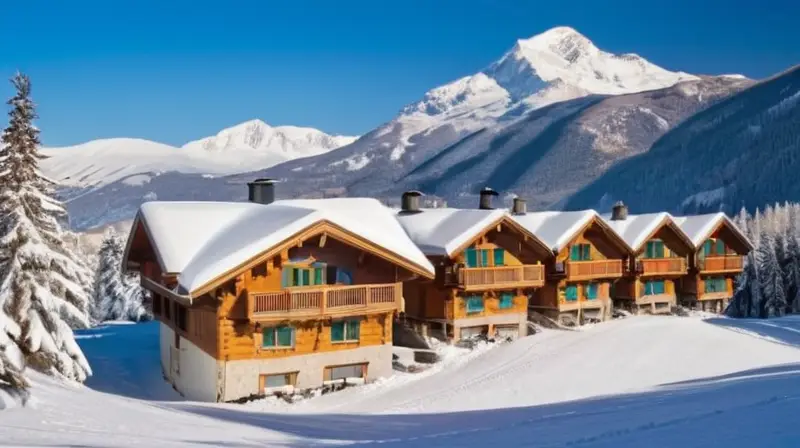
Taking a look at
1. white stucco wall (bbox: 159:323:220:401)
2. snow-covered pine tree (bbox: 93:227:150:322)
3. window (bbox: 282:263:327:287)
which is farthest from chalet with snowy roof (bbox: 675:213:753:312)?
snow-covered pine tree (bbox: 93:227:150:322)

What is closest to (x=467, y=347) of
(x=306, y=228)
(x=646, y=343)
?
(x=646, y=343)

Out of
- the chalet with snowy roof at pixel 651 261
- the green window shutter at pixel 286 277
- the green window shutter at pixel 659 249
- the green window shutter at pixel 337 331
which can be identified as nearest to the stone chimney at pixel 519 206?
the chalet with snowy roof at pixel 651 261

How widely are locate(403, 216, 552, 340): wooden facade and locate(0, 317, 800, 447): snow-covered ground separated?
219 cm

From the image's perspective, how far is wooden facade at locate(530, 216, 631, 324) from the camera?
36.7 m

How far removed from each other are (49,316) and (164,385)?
8.94 metres

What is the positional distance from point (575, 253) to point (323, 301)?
59.6 feet

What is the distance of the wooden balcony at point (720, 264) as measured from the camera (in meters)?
44.0

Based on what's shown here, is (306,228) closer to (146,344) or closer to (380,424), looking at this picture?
(380,424)

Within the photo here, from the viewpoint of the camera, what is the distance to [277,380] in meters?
24.3

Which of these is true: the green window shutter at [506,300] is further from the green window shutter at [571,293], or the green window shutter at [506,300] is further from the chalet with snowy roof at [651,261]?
the chalet with snowy roof at [651,261]

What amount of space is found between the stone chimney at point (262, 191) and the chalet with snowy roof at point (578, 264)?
13.2m

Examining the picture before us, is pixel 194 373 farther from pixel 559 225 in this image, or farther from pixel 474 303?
pixel 559 225

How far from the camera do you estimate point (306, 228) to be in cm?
2366

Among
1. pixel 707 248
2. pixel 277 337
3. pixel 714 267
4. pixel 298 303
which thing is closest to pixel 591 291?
pixel 714 267
